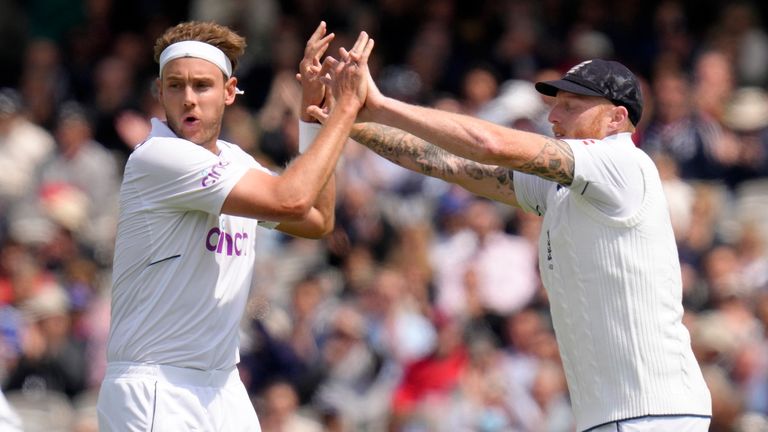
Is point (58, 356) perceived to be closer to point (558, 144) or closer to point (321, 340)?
point (321, 340)

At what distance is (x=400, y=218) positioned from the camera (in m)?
13.6

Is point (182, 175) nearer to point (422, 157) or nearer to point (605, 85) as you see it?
point (422, 157)

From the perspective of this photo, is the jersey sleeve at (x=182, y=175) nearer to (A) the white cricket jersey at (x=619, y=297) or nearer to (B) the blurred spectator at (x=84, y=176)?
(A) the white cricket jersey at (x=619, y=297)

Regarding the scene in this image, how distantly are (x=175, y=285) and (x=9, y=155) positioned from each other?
830 cm

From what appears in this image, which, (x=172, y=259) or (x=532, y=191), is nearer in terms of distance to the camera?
(x=172, y=259)

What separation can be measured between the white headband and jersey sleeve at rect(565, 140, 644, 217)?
1.59m

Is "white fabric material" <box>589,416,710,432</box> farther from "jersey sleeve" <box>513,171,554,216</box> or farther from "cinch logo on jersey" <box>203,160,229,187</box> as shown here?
"cinch logo on jersey" <box>203,160,229,187</box>

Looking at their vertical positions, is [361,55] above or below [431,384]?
above

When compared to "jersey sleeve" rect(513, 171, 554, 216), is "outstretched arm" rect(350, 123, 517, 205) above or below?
above

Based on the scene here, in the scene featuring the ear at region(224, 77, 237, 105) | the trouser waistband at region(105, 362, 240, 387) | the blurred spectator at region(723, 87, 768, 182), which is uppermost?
the blurred spectator at region(723, 87, 768, 182)

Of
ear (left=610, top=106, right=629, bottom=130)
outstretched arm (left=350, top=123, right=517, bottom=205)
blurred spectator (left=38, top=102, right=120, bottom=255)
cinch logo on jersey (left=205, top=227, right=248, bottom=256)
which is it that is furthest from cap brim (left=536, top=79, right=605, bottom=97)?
blurred spectator (left=38, top=102, right=120, bottom=255)

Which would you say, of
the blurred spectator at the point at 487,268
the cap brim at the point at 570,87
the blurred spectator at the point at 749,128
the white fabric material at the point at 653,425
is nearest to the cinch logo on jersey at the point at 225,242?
the cap brim at the point at 570,87

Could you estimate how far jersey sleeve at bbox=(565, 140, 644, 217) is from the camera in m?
6.48

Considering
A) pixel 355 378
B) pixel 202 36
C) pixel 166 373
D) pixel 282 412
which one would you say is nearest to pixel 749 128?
pixel 355 378
